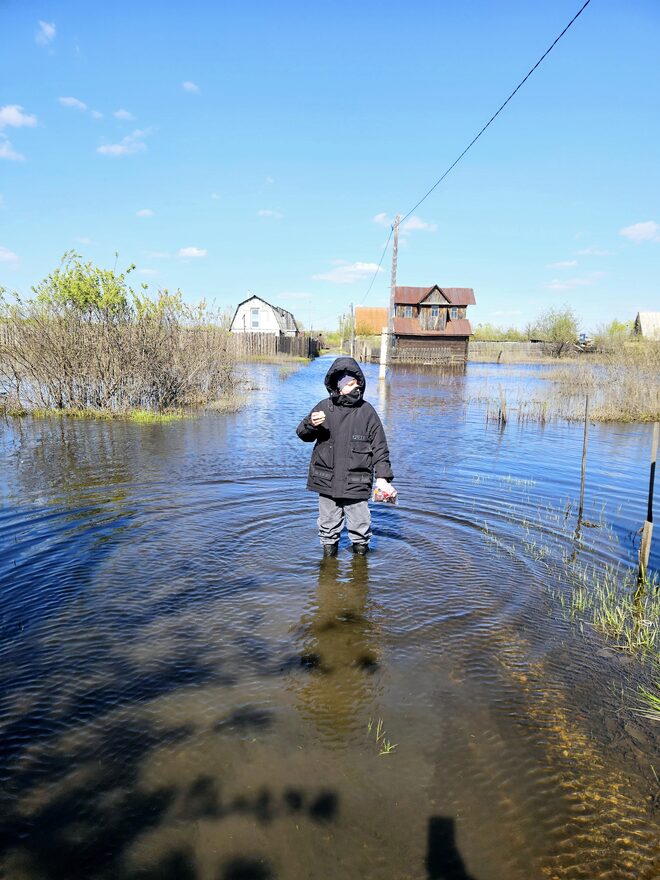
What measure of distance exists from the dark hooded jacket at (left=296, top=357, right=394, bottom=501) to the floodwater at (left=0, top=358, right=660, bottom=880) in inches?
37.1

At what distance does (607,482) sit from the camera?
378 inches

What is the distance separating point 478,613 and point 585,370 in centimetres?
2220

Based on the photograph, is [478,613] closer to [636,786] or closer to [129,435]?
[636,786]

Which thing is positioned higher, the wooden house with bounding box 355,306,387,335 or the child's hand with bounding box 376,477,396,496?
the wooden house with bounding box 355,306,387,335

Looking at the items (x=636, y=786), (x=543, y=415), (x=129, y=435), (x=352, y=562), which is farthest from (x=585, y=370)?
(x=636, y=786)

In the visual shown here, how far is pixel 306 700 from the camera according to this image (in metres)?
3.58

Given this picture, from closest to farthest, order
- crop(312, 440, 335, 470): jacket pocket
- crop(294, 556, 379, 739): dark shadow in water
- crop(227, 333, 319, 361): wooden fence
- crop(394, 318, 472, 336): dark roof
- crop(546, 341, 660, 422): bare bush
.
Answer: crop(294, 556, 379, 739): dark shadow in water < crop(312, 440, 335, 470): jacket pocket < crop(546, 341, 660, 422): bare bush < crop(227, 333, 319, 361): wooden fence < crop(394, 318, 472, 336): dark roof

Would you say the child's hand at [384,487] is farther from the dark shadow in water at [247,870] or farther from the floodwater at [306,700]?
the dark shadow in water at [247,870]

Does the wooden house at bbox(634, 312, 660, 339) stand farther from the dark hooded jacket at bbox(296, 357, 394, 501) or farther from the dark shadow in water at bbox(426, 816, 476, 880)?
the dark shadow in water at bbox(426, 816, 476, 880)

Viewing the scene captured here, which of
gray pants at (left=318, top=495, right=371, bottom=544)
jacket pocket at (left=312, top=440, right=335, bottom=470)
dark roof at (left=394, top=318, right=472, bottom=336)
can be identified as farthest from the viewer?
dark roof at (left=394, top=318, right=472, bottom=336)

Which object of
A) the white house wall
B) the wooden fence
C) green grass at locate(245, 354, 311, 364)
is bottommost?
green grass at locate(245, 354, 311, 364)

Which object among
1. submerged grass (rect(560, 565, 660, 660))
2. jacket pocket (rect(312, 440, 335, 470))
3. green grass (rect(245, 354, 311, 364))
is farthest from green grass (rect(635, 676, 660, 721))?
green grass (rect(245, 354, 311, 364))

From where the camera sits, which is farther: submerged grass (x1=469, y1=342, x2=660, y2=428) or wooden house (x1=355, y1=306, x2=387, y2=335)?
wooden house (x1=355, y1=306, x2=387, y2=335)

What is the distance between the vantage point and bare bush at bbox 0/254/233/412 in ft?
47.5
